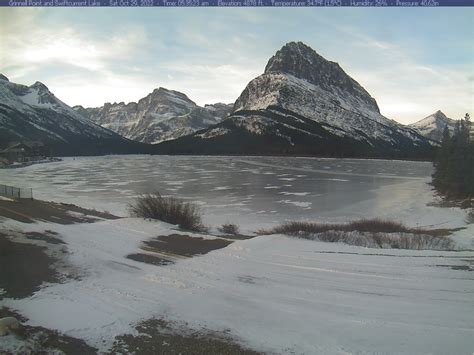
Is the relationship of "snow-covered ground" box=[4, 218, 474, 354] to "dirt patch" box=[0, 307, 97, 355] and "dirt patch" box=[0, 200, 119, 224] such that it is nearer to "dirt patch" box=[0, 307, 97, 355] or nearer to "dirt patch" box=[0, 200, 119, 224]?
"dirt patch" box=[0, 307, 97, 355]

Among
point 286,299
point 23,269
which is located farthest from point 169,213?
point 286,299

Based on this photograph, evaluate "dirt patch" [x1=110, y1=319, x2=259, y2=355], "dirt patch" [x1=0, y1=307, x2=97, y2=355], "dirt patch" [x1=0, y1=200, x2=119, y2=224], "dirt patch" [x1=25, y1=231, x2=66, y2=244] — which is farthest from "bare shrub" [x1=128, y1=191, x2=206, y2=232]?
"dirt patch" [x1=0, y1=307, x2=97, y2=355]

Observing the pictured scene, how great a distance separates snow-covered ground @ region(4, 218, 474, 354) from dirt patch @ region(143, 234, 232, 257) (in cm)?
98

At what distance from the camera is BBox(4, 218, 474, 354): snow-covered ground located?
7.21m

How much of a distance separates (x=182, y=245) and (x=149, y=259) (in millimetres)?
2564

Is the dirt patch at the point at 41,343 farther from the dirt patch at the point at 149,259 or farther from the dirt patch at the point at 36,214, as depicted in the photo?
the dirt patch at the point at 36,214

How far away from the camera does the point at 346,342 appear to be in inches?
277

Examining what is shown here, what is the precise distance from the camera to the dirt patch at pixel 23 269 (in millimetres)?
9188

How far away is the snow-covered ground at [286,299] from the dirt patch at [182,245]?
38.7 inches

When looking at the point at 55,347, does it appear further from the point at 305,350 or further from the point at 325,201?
the point at 325,201

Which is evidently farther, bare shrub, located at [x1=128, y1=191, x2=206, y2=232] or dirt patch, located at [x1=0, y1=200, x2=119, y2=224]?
bare shrub, located at [x1=128, y1=191, x2=206, y2=232]

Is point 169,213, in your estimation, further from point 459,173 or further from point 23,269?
point 459,173

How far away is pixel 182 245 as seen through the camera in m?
14.9

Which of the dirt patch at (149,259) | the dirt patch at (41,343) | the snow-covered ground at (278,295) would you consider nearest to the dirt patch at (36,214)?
the snow-covered ground at (278,295)
